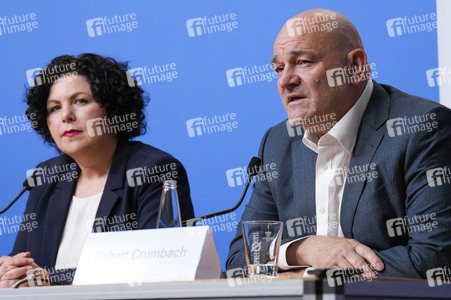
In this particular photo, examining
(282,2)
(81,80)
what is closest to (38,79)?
(81,80)

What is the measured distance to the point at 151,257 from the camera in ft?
4.52

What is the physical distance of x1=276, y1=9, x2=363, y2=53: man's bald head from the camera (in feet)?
6.70

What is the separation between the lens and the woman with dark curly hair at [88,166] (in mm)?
2418

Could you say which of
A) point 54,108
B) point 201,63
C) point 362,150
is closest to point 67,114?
point 54,108

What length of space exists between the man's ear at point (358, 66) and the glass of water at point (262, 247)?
2.77ft

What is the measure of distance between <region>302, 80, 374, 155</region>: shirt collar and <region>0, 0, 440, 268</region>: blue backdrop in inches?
20.7

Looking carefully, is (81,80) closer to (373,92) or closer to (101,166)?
(101,166)

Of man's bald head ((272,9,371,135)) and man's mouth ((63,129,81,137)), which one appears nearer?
man's bald head ((272,9,371,135))

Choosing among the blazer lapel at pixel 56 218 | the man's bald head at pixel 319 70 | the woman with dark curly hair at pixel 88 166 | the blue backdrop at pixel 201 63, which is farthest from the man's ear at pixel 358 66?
the blazer lapel at pixel 56 218

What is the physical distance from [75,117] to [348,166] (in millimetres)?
1212

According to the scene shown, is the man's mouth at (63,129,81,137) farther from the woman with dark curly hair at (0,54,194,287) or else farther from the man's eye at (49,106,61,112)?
the man's eye at (49,106,61,112)

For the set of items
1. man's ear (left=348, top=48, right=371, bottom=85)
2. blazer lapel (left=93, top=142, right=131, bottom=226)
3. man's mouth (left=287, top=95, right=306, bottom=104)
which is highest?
man's ear (left=348, top=48, right=371, bottom=85)

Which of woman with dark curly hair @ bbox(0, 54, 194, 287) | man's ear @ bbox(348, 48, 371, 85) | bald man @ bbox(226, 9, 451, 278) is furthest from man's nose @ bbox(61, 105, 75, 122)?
man's ear @ bbox(348, 48, 371, 85)

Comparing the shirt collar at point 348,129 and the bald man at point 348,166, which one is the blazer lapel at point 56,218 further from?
the shirt collar at point 348,129
